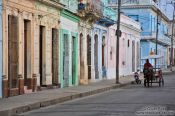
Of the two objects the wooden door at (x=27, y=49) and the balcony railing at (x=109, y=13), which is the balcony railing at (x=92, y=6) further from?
the wooden door at (x=27, y=49)

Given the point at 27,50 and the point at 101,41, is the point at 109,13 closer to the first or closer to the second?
the point at 101,41

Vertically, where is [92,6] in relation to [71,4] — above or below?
above

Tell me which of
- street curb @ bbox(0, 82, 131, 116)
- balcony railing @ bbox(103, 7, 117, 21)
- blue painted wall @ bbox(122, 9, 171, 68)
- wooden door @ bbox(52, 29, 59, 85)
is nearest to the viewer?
street curb @ bbox(0, 82, 131, 116)

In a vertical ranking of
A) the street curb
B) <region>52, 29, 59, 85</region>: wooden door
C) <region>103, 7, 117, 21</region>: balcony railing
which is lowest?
the street curb

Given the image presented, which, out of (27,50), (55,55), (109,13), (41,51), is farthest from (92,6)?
(27,50)

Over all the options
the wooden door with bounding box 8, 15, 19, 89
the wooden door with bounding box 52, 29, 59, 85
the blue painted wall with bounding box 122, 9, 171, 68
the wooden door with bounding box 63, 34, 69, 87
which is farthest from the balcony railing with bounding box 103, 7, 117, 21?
the blue painted wall with bounding box 122, 9, 171, 68

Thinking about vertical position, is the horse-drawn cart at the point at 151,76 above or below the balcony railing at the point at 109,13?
below

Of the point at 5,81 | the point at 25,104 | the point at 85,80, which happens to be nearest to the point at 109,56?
the point at 85,80

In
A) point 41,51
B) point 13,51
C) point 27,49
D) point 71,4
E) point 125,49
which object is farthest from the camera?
point 125,49

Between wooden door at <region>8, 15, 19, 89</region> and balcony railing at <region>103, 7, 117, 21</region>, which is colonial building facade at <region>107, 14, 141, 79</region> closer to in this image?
balcony railing at <region>103, 7, 117, 21</region>

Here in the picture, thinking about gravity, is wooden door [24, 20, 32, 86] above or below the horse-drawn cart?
above

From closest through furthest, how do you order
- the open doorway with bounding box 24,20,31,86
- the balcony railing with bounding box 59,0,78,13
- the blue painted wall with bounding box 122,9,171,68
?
the open doorway with bounding box 24,20,31,86
the balcony railing with bounding box 59,0,78,13
the blue painted wall with bounding box 122,9,171,68

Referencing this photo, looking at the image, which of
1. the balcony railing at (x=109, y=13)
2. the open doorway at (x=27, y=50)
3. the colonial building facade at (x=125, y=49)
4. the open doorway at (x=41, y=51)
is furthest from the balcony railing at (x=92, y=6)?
the open doorway at (x=27, y=50)

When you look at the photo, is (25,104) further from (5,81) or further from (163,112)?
(163,112)
